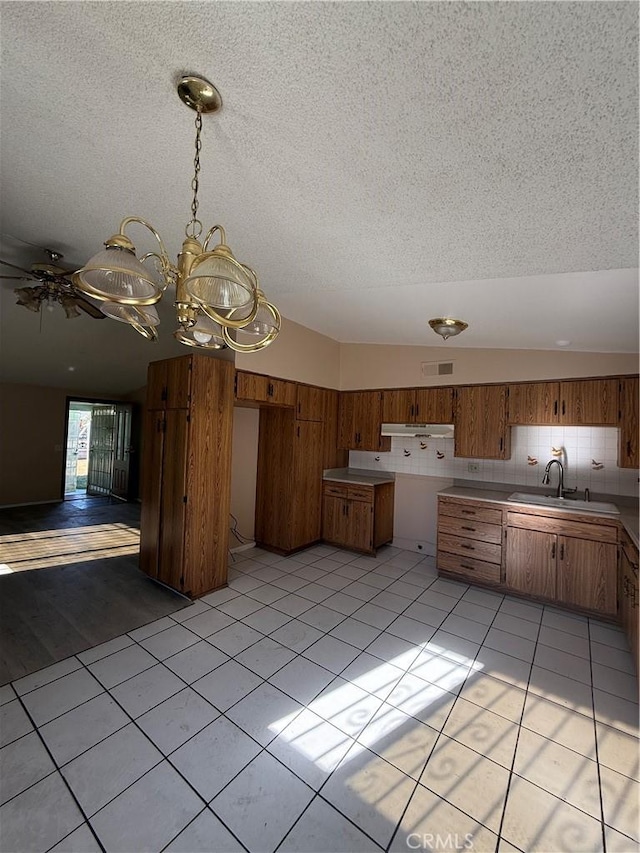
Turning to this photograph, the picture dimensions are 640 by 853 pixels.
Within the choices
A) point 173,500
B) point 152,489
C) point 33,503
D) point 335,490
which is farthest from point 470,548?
point 33,503

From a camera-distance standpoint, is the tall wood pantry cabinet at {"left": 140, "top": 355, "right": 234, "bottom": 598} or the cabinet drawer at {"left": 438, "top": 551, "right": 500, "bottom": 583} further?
the cabinet drawer at {"left": 438, "top": 551, "right": 500, "bottom": 583}

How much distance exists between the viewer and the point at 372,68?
2.95ft

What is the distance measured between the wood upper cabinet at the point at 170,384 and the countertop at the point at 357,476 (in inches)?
88.7

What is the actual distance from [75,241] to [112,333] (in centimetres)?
334

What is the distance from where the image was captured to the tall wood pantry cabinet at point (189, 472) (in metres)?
3.10

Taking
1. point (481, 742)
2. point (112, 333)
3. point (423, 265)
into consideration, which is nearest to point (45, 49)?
point (423, 265)

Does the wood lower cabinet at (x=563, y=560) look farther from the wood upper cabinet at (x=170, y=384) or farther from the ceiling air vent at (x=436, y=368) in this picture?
the wood upper cabinet at (x=170, y=384)

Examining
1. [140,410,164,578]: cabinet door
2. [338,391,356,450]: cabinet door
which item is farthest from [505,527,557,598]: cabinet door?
[140,410,164,578]: cabinet door

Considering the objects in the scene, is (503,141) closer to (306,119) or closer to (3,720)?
(306,119)

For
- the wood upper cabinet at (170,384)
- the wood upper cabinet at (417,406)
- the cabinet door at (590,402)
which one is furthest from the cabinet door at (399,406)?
the wood upper cabinet at (170,384)

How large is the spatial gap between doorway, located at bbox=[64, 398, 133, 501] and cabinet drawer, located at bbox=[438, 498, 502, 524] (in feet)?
22.4

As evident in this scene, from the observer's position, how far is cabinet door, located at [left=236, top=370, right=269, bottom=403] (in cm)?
358

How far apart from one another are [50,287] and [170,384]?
1.24m

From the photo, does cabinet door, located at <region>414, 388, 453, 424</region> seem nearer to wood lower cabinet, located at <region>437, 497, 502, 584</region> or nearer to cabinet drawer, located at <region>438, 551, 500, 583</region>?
wood lower cabinet, located at <region>437, 497, 502, 584</region>
